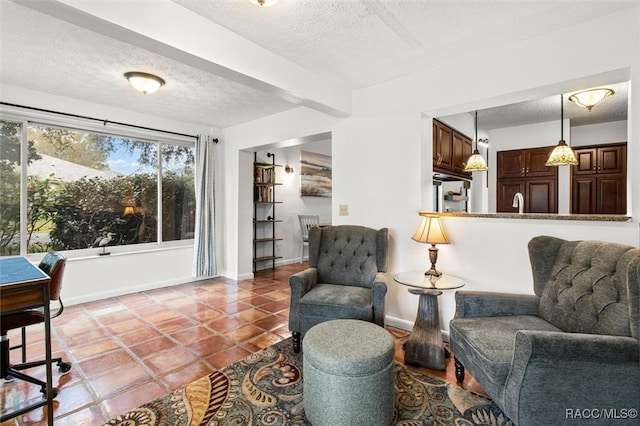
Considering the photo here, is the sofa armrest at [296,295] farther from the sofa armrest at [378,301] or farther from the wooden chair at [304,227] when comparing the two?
the wooden chair at [304,227]

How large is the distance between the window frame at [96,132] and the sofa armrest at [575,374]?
466 cm

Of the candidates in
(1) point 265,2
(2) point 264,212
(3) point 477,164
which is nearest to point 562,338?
(1) point 265,2

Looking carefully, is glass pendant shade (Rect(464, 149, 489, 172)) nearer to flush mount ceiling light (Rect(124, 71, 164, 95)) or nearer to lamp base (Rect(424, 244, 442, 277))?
lamp base (Rect(424, 244, 442, 277))

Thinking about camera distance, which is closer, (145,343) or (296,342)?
(296,342)

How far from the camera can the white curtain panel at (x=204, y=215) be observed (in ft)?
15.6

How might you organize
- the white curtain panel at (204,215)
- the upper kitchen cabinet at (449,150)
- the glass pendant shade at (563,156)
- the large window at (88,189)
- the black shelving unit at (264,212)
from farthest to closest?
the black shelving unit at (264,212) < the white curtain panel at (204,215) < the large window at (88,189) < the upper kitchen cabinet at (449,150) < the glass pendant shade at (563,156)

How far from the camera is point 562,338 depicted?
4.46ft

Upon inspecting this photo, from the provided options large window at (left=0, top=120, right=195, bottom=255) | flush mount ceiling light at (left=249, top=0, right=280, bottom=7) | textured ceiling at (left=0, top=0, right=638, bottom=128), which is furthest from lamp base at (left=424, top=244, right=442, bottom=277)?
large window at (left=0, top=120, right=195, bottom=255)

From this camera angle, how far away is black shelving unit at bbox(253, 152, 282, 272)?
545cm

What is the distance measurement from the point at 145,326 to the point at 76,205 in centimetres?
197

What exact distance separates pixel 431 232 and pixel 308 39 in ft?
6.15

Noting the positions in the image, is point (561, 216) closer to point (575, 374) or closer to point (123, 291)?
point (575, 374)

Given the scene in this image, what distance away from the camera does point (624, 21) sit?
198 centimetres

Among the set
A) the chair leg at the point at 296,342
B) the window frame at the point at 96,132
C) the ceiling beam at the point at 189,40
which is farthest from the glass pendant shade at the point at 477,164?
the window frame at the point at 96,132
